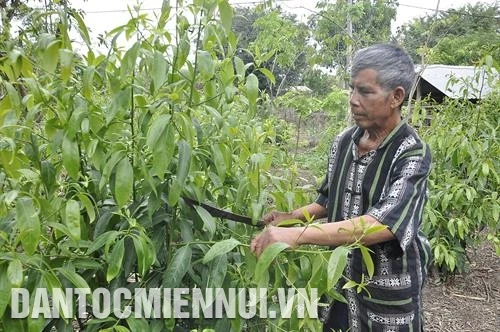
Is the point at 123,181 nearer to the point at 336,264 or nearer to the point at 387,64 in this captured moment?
the point at 336,264

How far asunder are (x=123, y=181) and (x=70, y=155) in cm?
13

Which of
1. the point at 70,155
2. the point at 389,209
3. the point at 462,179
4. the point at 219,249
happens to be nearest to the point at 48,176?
the point at 70,155

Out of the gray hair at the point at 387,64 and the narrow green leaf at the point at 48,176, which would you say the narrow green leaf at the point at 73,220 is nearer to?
the narrow green leaf at the point at 48,176

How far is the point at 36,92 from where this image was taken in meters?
1.11

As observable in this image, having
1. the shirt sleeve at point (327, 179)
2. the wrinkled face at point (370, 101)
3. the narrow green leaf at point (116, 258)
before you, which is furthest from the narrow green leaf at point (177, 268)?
the shirt sleeve at point (327, 179)

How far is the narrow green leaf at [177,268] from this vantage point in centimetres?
118

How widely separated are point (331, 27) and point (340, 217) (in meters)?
4.99

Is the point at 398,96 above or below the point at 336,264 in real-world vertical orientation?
above

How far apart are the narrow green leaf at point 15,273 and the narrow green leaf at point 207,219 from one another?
0.42 m

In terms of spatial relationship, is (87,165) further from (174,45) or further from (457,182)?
(457,182)

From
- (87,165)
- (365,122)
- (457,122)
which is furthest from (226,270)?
(457,122)

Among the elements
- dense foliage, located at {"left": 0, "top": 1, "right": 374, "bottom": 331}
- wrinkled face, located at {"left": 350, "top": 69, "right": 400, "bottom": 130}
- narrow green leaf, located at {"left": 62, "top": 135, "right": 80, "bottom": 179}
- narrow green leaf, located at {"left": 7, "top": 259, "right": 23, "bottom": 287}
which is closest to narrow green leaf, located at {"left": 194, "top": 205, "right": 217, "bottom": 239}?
dense foliage, located at {"left": 0, "top": 1, "right": 374, "bottom": 331}

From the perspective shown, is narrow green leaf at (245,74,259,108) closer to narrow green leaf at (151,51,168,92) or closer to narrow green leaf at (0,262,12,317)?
narrow green leaf at (151,51,168,92)

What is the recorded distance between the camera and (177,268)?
118 cm
